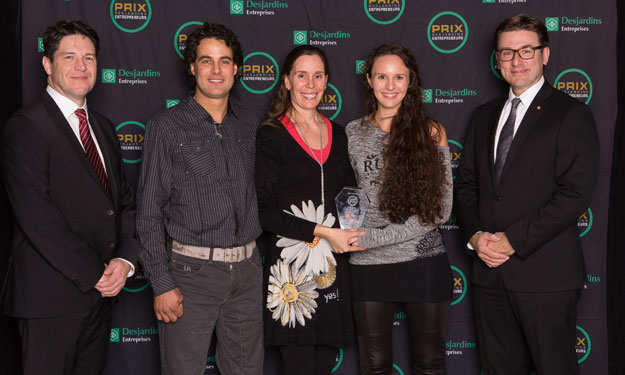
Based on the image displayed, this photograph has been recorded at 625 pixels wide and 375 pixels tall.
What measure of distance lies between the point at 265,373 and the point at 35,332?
1428 millimetres

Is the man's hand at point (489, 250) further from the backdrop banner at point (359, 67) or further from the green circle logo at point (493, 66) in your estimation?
the green circle logo at point (493, 66)

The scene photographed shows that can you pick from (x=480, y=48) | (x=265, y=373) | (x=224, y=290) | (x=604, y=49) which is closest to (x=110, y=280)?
(x=224, y=290)

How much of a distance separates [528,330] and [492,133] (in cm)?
97

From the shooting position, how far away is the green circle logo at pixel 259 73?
10.0 ft

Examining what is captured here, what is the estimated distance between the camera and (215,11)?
3041 millimetres

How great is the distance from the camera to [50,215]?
2.06 meters

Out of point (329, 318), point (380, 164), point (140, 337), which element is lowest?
point (140, 337)

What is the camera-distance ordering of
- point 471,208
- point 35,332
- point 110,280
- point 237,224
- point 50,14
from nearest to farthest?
point 35,332, point 110,280, point 237,224, point 471,208, point 50,14

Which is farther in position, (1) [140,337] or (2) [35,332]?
(1) [140,337]

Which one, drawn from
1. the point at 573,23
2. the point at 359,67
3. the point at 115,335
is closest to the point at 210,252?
the point at 115,335

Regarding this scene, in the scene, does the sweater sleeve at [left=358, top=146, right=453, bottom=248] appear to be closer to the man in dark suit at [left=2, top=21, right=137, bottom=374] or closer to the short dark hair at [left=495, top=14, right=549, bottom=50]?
the short dark hair at [left=495, top=14, right=549, bottom=50]

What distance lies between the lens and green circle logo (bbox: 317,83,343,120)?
3102 mm

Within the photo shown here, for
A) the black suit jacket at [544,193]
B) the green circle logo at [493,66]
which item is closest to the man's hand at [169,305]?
the black suit jacket at [544,193]

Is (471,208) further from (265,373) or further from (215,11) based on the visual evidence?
(215,11)
